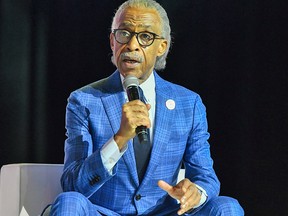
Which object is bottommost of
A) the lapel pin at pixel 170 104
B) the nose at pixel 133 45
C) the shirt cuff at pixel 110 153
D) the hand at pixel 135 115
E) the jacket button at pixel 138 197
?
the jacket button at pixel 138 197

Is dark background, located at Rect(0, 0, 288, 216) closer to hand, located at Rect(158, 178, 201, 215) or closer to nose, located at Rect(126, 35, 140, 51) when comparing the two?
nose, located at Rect(126, 35, 140, 51)

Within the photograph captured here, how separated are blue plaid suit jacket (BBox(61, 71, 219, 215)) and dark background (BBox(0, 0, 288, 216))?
3.20 ft

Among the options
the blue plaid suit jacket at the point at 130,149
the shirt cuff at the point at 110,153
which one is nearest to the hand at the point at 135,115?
the shirt cuff at the point at 110,153

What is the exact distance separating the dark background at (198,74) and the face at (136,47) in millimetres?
994

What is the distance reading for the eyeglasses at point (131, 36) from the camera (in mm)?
1752

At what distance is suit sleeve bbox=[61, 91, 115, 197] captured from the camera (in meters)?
1.57

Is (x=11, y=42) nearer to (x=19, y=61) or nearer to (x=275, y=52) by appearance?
(x=19, y=61)

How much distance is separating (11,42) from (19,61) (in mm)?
101

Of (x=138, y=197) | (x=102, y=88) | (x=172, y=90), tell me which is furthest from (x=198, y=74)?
(x=138, y=197)

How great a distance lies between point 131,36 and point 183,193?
0.53 m

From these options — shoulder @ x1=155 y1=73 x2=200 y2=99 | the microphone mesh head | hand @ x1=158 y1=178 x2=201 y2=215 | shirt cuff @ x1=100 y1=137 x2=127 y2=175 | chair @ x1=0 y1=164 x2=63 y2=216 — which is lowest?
chair @ x1=0 y1=164 x2=63 y2=216

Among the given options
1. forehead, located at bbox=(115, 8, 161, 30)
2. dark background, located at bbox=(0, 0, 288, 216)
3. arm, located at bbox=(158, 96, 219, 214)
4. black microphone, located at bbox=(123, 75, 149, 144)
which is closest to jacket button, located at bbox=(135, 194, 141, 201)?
arm, located at bbox=(158, 96, 219, 214)

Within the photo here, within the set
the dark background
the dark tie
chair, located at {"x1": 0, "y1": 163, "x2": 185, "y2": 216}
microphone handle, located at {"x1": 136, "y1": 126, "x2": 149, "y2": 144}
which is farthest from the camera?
the dark background

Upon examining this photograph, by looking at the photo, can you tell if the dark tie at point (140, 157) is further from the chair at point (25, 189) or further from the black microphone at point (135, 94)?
the chair at point (25, 189)
